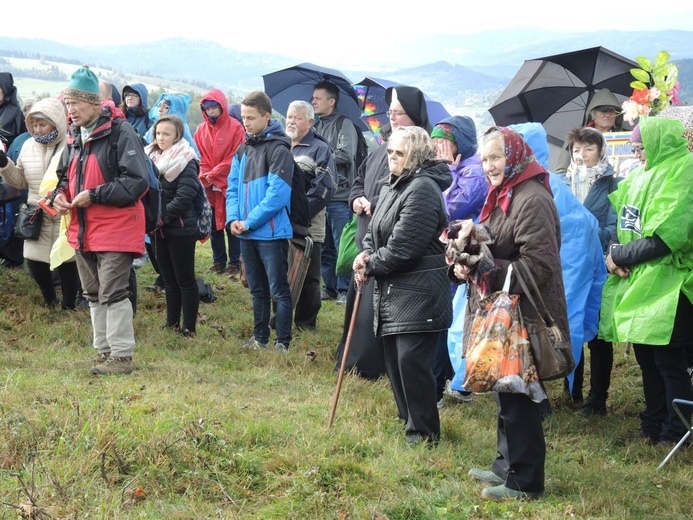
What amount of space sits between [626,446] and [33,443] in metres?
4.05

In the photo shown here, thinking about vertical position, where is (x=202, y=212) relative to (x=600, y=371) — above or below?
above

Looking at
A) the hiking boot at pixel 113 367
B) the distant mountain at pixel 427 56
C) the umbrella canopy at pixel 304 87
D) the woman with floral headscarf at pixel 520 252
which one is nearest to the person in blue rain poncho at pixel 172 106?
Answer: the umbrella canopy at pixel 304 87

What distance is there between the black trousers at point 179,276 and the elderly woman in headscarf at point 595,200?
3684 millimetres

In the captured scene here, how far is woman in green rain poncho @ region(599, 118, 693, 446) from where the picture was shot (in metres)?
5.45

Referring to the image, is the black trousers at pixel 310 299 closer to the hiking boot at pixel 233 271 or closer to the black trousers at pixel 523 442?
the hiking boot at pixel 233 271

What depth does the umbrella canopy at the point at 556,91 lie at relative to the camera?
34.3 feet

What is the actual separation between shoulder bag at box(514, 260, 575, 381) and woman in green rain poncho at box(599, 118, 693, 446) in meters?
1.56

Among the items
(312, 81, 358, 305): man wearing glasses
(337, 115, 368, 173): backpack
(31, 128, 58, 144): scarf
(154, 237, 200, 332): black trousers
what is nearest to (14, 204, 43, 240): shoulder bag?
(31, 128, 58, 144): scarf

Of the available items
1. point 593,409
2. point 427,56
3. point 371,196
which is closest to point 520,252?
point 371,196

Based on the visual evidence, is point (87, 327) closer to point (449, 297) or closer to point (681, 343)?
point (449, 297)

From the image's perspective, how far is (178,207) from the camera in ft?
25.6

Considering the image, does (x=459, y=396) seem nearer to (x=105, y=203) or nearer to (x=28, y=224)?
(x=105, y=203)

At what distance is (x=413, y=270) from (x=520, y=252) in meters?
1.07

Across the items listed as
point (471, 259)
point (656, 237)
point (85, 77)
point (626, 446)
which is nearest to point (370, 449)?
point (471, 259)
